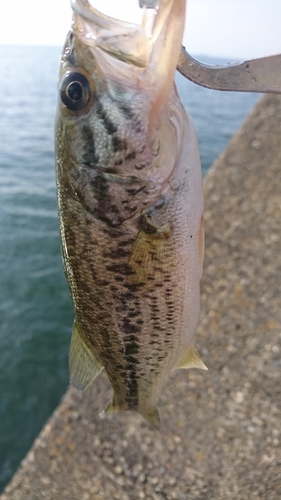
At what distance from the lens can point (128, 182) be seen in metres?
1.46

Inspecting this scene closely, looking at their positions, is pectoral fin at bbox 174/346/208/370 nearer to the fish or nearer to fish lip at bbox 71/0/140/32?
the fish

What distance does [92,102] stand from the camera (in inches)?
55.9

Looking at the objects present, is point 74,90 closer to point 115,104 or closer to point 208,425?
point 115,104

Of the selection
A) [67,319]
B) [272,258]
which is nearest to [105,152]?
[272,258]

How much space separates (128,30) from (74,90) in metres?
0.26

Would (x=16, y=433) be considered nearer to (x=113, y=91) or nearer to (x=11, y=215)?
(x=113, y=91)

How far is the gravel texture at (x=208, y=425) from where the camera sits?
351 centimetres

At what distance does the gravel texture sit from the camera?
Answer: 3510 mm

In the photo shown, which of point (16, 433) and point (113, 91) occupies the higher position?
point (113, 91)

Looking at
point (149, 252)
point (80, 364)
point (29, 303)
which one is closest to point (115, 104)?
point (149, 252)

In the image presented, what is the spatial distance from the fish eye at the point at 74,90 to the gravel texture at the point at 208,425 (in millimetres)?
3142

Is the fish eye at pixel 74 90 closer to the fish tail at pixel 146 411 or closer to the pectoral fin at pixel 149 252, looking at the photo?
the pectoral fin at pixel 149 252

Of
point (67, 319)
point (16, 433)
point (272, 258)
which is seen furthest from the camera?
point (67, 319)

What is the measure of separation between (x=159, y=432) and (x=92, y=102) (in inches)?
133
